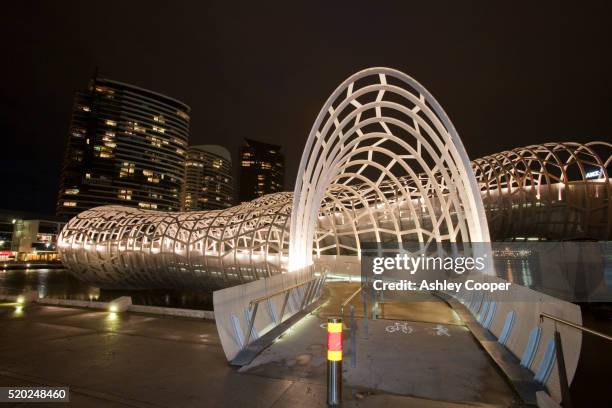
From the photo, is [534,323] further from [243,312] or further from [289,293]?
[289,293]

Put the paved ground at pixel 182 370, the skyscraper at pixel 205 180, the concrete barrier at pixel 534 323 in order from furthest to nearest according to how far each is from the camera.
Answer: the skyscraper at pixel 205 180 → the paved ground at pixel 182 370 → the concrete barrier at pixel 534 323

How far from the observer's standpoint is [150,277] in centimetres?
2984

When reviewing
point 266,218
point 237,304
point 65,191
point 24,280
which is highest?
point 65,191

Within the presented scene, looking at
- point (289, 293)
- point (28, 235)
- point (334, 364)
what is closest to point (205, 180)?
point (28, 235)

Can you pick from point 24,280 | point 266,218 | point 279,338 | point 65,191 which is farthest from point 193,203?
point 279,338

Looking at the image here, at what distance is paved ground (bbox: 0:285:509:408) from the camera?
4.38m

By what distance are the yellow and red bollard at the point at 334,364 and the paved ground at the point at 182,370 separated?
19 centimetres

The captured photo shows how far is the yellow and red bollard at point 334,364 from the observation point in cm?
417

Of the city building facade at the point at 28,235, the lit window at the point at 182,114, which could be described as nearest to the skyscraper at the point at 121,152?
the lit window at the point at 182,114

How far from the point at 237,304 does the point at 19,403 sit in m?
3.12

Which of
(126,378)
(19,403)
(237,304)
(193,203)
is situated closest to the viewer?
(19,403)

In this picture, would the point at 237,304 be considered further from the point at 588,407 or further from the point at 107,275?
the point at 107,275

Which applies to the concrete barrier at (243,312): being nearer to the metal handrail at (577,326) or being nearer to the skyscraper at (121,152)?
the metal handrail at (577,326)

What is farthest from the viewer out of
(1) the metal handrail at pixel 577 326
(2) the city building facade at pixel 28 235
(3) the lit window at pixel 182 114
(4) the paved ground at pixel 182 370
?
(3) the lit window at pixel 182 114
